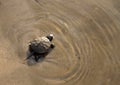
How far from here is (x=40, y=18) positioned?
16.5ft

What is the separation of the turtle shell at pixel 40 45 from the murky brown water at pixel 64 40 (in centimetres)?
14

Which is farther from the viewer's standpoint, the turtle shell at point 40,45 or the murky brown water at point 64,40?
the turtle shell at point 40,45

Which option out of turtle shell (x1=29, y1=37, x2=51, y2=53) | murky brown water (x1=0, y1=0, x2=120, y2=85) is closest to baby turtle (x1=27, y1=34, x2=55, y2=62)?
turtle shell (x1=29, y1=37, x2=51, y2=53)

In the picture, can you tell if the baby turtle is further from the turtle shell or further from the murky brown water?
the murky brown water

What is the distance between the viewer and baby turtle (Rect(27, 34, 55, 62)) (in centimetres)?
455

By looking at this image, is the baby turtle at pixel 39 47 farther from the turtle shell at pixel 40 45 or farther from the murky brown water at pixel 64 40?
the murky brown water at pixel 64 40

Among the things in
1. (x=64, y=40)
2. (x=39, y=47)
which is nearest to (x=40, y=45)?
(x=39, y=47)

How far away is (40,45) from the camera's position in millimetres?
4551

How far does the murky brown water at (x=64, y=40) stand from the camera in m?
4.42

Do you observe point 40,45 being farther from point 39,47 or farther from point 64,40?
point 64,40

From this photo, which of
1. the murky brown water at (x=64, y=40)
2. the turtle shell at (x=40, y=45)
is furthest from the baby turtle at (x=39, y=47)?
the murky brown water at (x=64, y=40)

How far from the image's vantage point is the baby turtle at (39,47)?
455 centimetres

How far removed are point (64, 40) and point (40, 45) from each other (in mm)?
499

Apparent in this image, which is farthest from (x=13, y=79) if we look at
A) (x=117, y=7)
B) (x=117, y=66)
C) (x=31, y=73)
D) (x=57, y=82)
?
(x=117, y=7)
